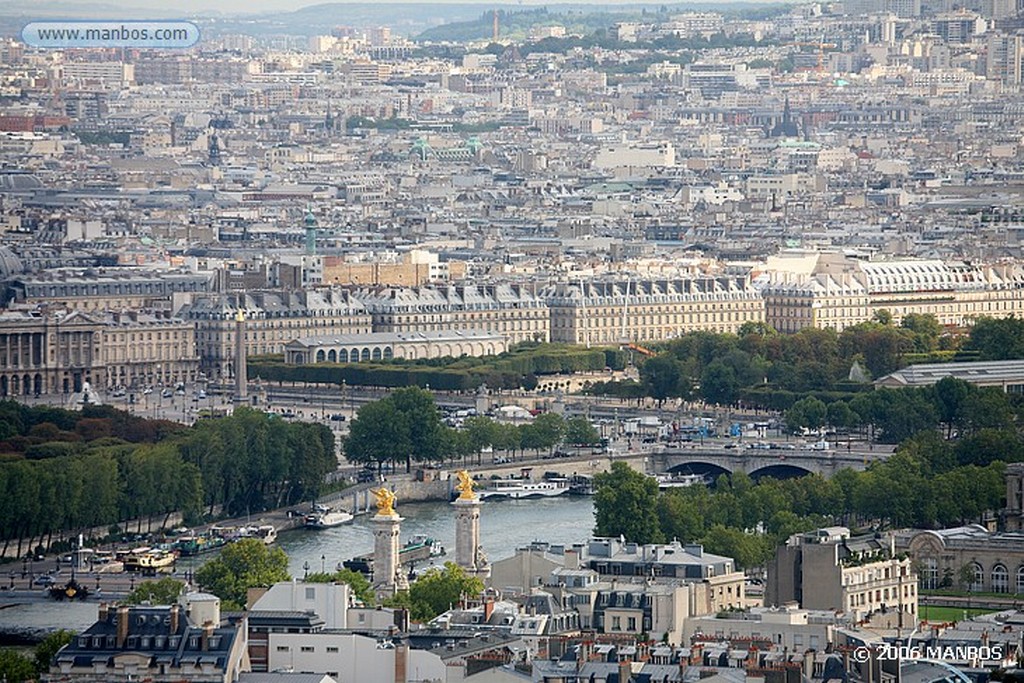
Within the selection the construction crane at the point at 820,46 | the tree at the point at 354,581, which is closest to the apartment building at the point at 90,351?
the tree at the point at 354,581

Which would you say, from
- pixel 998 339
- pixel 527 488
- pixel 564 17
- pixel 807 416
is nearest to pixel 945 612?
pixel 527 488

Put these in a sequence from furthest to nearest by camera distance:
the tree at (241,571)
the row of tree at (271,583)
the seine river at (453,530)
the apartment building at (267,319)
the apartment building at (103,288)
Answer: the apartment building at (103,288)
the apartment building at (267,319)
the seine river at (453,530)
the tree at (241,571)
the row of tree at (271,583)

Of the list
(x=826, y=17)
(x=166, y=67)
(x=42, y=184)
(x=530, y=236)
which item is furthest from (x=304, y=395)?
(x=826, y=17)

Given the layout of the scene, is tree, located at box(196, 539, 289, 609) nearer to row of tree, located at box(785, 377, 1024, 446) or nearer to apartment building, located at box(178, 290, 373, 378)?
row of tree, located at box(785, 377, 1024, 446)

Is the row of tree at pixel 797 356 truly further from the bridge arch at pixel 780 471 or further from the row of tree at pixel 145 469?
the row of tree at pixel 145 469

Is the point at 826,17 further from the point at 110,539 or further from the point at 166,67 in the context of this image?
the point at 110,539
